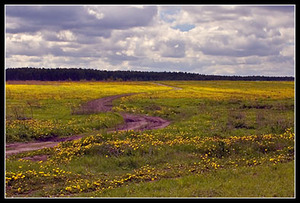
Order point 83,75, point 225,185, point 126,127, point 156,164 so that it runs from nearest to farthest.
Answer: point 225,185 → point 156,164 → point 126,127 → point 83,75

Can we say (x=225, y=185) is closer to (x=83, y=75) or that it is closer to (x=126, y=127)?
(x=126, y=127)

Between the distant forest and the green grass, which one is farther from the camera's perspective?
the distant forest

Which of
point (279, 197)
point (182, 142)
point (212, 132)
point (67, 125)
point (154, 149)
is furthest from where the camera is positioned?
point (67, 125)

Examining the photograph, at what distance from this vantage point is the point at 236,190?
10.7 metres

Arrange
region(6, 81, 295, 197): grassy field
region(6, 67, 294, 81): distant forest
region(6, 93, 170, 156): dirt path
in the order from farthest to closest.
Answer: region(6, 67, 294, 81): distant forest, region(6, 93, 170, 156): dirt path, region(6, 81, 295, 197): grassy field

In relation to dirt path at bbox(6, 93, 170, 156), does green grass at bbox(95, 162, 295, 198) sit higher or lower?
higher

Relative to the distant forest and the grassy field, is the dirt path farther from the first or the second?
the distant forest

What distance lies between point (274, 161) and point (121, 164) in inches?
259

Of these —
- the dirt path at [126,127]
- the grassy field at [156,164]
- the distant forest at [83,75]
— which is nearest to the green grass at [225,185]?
the grassy field at [156,164]

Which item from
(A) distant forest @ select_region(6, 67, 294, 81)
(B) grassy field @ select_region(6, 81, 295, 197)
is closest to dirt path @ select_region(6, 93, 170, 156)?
(B) grassy field @ select_region(6, 81, 295, 197)

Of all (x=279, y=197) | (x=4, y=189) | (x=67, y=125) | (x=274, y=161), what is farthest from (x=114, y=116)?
(x=279, y=197)

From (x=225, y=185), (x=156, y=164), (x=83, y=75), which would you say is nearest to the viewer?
(x=225, y=185)

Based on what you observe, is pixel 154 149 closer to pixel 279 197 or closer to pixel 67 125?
pixel 279 197

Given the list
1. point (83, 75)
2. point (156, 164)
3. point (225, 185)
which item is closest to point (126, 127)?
point (156, 164)
